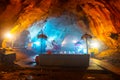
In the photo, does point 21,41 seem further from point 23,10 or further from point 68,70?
point 68,70

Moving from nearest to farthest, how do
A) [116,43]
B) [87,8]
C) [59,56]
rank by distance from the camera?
[59,56] → [116,43] → [87,8]

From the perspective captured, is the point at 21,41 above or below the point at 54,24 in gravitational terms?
below

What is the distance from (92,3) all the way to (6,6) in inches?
421

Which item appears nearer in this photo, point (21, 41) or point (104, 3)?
point (104, 3)

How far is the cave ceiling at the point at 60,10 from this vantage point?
80.2ft

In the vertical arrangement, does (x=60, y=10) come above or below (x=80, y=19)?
above

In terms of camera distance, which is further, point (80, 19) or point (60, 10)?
point (80, 19)

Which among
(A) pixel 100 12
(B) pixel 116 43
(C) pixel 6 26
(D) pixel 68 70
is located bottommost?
(D) pixel 68 70

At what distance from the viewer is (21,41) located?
1421 inches

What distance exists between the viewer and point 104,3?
24.9 meters


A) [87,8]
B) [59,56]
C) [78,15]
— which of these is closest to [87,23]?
[78,15]

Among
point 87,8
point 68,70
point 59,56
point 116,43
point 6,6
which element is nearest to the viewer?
point 68,70

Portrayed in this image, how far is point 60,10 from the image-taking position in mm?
31562

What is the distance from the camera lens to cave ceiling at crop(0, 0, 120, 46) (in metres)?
24.5
